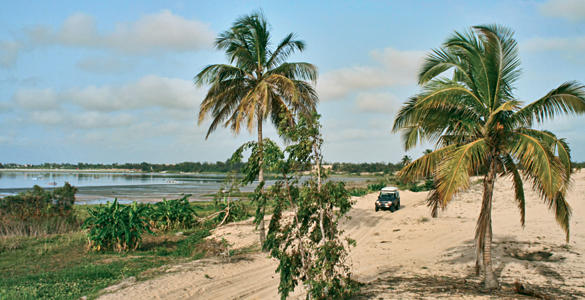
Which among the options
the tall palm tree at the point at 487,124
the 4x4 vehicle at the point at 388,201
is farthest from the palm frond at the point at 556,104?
the 4x4 vehicle at the point at 388,201

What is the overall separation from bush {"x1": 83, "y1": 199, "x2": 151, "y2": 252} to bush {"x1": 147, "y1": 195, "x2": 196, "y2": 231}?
3.87 m

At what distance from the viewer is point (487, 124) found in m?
7.25

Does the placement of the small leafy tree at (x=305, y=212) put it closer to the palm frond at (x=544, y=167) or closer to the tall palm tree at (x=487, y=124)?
the tall palm tree at (x=487, y=124)

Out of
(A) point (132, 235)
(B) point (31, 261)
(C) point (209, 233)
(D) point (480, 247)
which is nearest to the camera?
(D) point (480, 247)

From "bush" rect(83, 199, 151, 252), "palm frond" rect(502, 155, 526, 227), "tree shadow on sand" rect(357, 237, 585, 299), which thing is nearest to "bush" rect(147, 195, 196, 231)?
"bush" rect(83, 199, 151, 252)

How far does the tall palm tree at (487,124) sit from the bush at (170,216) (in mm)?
12064

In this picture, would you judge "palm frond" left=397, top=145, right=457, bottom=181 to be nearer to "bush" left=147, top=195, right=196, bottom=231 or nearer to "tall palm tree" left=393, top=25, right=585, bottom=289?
"tall palm tree" left=393, top=25, right=585, bottom=289

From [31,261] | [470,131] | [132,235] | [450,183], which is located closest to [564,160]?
[470,131]

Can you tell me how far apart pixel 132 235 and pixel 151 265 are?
271 centimetres

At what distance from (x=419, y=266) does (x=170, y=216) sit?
440 inches

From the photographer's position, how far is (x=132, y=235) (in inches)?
478

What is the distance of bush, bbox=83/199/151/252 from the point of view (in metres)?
11.7

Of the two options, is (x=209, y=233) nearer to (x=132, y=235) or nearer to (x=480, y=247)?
(x=132, y=235)

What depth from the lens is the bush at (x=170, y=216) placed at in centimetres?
1642
